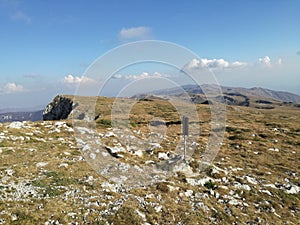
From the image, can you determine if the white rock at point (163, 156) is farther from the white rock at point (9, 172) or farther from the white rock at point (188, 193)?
the white rock at point (9, 172)

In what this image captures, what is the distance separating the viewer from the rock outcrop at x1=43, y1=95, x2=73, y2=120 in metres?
73.8

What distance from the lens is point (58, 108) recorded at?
7919cm

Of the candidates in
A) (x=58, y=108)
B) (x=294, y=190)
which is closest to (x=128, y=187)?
→ (x=294, y=190)

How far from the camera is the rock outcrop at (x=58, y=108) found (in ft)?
242

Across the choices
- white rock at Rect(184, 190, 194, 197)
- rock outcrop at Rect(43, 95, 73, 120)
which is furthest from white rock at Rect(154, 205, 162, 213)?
rock outcrop at Rect(43, 95, 73, 120)

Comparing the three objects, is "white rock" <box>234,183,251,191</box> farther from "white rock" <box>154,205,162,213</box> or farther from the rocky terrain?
"white rock" <box>154,205,162,213</box>

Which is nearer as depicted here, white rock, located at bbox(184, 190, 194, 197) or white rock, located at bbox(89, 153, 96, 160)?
white rock, located at bbox(184, 190, 194, 197)

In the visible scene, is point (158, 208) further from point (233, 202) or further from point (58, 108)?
point (58, 108)

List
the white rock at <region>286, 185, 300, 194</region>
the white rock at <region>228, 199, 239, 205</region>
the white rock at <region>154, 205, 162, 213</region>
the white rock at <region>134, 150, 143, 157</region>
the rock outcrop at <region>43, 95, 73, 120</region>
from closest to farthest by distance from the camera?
1. the white rock at <region>154, 205, 162, 213</region>
2. the white rock at <region>228, 199, 239, 205</region>
3. the white rock at <region>286, 185, 300, 194</region>
4. the white rock at <region>134, 150, 143, 157</region>
5. the rock outcrop at <region>43, 95, 73, 120</region>

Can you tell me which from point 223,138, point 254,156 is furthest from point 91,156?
point 223,138

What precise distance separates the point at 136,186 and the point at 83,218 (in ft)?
19.4

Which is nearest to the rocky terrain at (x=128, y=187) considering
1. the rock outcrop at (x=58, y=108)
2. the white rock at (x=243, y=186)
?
the white rock at (x=243, y=186)

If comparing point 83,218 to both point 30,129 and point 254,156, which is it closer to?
point 30,129

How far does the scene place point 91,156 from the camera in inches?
941
